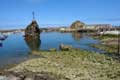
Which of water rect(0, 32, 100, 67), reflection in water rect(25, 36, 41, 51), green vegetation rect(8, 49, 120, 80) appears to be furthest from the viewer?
reflection in water rect(25, 36, 41, 51)

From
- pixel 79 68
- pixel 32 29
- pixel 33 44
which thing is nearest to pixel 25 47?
pixel 33 44

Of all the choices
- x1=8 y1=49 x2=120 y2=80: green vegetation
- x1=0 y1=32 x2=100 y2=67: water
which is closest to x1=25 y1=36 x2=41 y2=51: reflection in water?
x1=0 y1=32 x2=100 y2=67: water

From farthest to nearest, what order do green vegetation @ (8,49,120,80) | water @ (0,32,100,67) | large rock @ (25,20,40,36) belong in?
large rock @ (25,20,40,36) < water @ (0,32,100,67) < green vegetation @ (8,49,120,80)

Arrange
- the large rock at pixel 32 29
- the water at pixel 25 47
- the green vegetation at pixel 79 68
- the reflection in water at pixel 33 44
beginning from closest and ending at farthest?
the green vegetation at pixel 79 68, the water at pixel 25 47, the reflection in water at pixel 33 44, the large rock at pixel 32 29

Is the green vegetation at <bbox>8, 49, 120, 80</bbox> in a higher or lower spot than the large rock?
lower

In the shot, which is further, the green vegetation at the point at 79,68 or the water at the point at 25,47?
the water at the point at 25,47

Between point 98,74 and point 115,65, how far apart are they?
Answer: 6181 millimetres

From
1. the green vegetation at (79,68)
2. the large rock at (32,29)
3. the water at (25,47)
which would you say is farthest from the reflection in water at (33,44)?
the green vegetation at (79,68)

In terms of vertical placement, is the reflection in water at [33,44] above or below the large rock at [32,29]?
below

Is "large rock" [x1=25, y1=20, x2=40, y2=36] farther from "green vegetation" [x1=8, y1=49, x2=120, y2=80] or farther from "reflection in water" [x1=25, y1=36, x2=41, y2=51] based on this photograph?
"green vegetation" [x1=8, y1=49, x2=120, y2=80]

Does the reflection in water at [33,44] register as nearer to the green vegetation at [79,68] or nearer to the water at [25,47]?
the water at [25,47]

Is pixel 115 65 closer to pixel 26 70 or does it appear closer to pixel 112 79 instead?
pixel 112 79

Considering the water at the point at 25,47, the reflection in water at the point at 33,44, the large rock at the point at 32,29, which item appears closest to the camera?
the water at the point at 25,47

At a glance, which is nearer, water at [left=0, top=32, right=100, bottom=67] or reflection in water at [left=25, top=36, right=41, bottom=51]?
water at [left=0, top=32, right=100, bottom=67]
